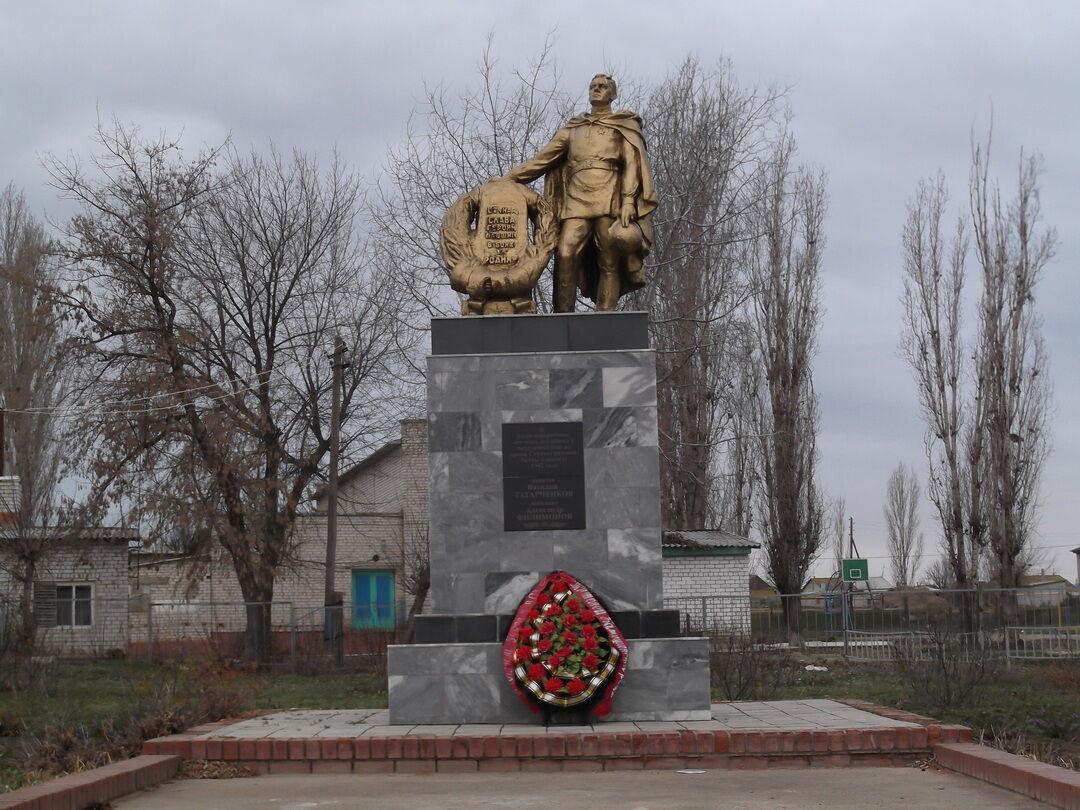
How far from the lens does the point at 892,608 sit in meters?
20.5

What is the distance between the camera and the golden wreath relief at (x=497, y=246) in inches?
411

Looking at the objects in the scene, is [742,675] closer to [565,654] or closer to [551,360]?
[565,654]

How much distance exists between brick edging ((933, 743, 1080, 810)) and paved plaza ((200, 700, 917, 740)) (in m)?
0.53

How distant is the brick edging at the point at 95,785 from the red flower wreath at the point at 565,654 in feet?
7.74

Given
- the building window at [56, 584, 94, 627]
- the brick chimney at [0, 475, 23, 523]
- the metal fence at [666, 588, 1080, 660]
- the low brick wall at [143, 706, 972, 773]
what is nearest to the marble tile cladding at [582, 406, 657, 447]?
the low brick wall at [143, 706, 972, 773]

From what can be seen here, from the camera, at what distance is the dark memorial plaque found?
32.3ft

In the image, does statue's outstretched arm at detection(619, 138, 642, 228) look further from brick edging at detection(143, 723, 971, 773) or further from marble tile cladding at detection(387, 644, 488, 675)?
brick edging at detection(143, 723, 971, 773)

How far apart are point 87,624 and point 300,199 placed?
10.3 meters

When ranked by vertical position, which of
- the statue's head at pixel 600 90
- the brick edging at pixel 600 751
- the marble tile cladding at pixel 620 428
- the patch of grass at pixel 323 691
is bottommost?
the patch of grass at pixel 323 691

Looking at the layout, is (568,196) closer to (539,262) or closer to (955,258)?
(539,262)

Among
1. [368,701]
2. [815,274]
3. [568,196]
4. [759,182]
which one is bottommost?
[368,701]

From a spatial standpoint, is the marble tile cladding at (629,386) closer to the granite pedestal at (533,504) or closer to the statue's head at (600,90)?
the granite pedestal at (533,504)

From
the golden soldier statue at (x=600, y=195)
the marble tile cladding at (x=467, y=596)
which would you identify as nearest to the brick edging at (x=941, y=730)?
the marble tile cladding at (x=467, y=596)

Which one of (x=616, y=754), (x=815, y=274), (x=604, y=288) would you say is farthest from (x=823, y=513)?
(x=616, y=754)
